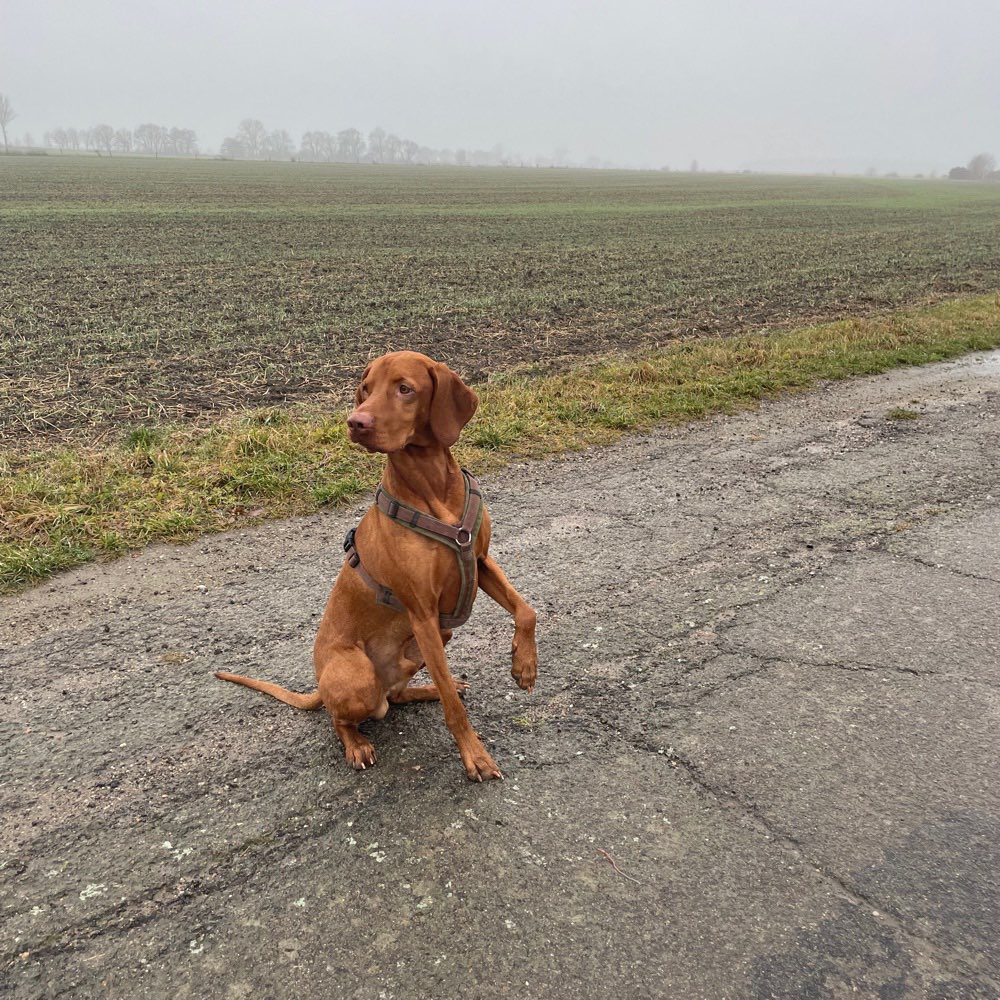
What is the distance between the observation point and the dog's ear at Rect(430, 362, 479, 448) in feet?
9.45

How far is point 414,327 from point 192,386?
463 cm

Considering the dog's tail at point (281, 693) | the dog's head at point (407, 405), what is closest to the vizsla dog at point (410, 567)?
the dog's head at point (407, 405)

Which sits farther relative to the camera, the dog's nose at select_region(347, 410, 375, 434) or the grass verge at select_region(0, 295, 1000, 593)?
the grass verge at select_region(0, 295, 1000, 593)

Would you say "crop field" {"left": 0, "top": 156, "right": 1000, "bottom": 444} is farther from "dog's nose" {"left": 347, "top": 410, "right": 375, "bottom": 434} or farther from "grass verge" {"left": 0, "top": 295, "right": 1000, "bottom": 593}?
"dog's nose" {"left": 347, "top": 410, "right": 375, "bottom": 434}

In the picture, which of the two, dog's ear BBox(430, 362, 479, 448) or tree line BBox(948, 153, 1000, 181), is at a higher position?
tree line BBox(948, 153, 1000, 181)

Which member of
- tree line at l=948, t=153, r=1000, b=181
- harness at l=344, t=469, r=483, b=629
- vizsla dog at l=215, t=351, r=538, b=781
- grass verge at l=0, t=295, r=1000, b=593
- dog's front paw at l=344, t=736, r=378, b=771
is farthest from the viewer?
tree line at l=948, t=153, r=1000, b=181

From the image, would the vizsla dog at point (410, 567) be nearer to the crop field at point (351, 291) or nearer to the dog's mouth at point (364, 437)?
the dog's mouth at point (364, 437)

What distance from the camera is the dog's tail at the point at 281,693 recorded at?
3381mm

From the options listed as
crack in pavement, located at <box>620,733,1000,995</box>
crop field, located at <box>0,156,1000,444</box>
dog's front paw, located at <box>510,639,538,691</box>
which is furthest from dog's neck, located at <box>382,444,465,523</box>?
crop field, located at <box>0,156,1000,444</box>

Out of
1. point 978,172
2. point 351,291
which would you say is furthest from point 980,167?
point 351,291

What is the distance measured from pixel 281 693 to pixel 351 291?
45.6 feet

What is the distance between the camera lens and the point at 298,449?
21.3 ft

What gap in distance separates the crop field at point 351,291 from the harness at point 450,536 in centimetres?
541

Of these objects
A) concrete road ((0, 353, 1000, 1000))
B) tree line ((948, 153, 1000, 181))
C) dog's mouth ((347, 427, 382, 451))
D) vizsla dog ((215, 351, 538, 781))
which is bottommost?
concrete road ((0, 353, 1000, 1000))
